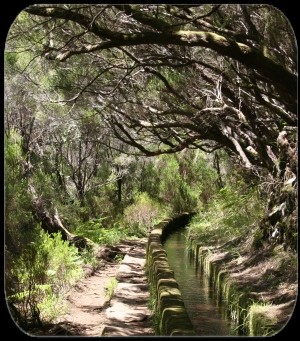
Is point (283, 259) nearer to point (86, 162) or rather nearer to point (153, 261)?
point (153, 261)

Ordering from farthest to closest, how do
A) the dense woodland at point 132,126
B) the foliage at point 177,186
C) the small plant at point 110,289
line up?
the foliage at point 177,186 < the small plant at point 110,289 < the dense woodland at point 132,126

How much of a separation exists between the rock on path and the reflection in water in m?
0.66

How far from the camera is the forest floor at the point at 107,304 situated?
18.8 feet

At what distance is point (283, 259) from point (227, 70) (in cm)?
357

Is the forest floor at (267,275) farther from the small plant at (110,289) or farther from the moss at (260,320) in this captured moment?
the small plant at (110,289)

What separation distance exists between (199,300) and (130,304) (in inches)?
58.2

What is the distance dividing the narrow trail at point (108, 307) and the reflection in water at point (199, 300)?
0.68 meters

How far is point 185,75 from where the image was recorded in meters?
10.6

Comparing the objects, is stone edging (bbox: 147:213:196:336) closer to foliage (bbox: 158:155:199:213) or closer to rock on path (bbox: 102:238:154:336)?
rock on path (bbox: 102:238:154:336)

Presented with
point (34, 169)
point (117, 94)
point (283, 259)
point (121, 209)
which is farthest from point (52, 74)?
point (121, 209)

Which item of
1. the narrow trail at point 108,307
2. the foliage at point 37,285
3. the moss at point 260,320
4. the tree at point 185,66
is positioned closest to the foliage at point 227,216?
the tree at point 185,66

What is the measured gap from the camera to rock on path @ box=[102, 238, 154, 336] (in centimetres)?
600

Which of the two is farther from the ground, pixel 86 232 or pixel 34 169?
pixel 34 169

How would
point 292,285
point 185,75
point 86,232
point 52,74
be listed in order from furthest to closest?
point 86,232 < point 185,75 < point 52,74 < point 292,285
